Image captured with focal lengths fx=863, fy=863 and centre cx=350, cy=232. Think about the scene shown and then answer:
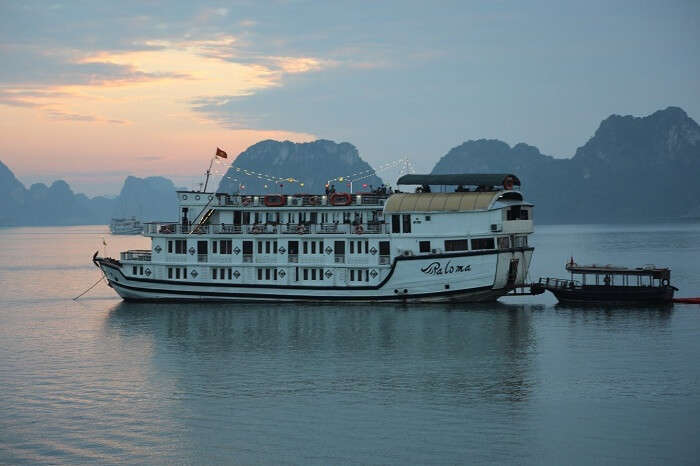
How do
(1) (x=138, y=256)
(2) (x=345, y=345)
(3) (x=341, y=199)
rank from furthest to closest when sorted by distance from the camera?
(1) (x=138, y=256) < (3) (x=341, y=199) < (2) (x=345, y=345)

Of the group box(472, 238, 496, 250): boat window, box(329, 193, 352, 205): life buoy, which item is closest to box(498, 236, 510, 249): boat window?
box(472, 238, 496, 250): boat window

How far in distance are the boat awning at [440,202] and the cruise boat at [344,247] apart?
69 mm

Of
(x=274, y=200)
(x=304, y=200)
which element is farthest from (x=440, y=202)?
(x=274, y=200)

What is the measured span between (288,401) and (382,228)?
80.1 feet

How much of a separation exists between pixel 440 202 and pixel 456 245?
9.90ft

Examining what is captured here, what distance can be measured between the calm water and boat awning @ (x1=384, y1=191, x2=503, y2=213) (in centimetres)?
649

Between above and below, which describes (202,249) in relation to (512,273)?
above

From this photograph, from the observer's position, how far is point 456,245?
5453 cm

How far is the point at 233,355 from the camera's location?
4219 cm

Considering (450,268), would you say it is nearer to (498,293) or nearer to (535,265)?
(498,293)

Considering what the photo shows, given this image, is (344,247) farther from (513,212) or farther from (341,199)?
(513,212)

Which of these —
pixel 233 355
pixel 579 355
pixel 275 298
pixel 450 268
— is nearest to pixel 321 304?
pixel 275 298

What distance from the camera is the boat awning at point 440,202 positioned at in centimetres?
5462

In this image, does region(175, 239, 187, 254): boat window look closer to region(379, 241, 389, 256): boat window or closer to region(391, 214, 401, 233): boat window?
region(379, 241, 389, 256): boat window
